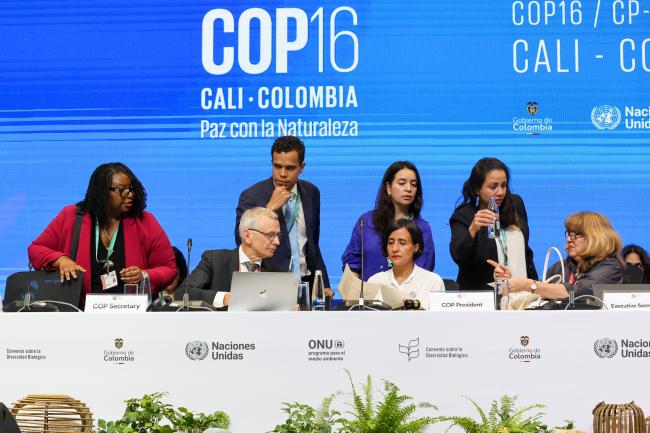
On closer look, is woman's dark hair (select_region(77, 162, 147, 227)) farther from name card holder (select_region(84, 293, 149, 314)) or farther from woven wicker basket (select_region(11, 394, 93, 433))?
woven wicker basket (select_region(11, 394, 93, 433))

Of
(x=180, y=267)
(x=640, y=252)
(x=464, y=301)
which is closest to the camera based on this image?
(x=464, y=301)

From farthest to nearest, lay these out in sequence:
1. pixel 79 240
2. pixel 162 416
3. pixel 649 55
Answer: pixel 649 55
pixel 79 240
pixel 162 416

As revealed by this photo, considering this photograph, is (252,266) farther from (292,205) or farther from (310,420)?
(310,420)

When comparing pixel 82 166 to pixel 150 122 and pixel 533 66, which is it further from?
pixel 533 66

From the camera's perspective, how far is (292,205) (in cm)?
665

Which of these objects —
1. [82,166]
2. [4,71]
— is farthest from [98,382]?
[4,71]

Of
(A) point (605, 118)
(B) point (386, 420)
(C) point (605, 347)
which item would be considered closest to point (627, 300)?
(C) point (605, 347)

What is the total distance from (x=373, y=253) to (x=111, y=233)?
139 cm

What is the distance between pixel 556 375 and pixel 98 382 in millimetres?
1761

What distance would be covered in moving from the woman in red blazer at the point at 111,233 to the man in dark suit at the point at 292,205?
32.3 inches

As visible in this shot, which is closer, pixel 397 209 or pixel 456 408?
pixel 456 408

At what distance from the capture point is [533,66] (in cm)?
700

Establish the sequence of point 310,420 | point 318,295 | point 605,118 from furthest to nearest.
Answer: point 605,118
point 318,295
point 310,420

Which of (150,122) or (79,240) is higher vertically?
(150,122)
